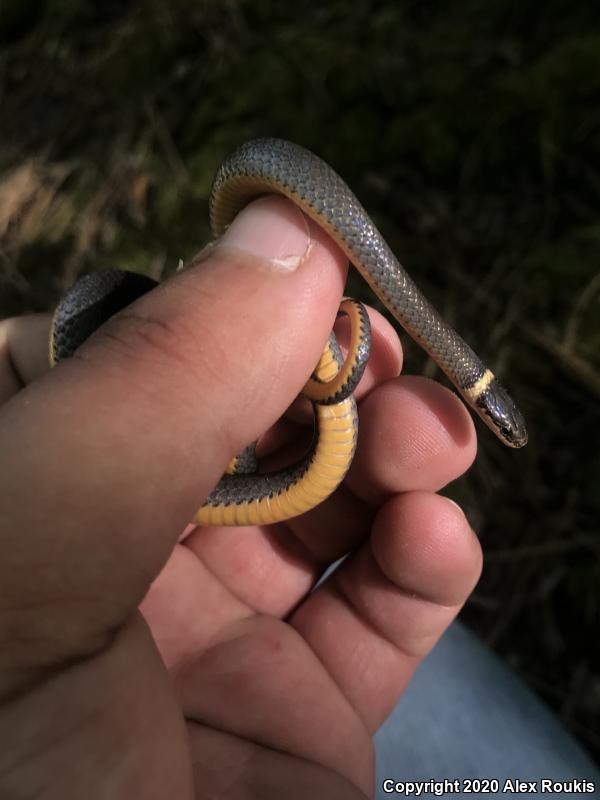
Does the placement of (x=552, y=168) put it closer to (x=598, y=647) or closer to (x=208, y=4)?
(x=598, y=647)

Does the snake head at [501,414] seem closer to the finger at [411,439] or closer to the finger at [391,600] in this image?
the finger at [411,439]

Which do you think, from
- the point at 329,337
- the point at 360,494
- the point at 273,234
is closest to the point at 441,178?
the point at 329,337

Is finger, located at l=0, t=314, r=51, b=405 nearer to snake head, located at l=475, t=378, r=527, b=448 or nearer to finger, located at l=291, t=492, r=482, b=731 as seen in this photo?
finger, located at l=291, t=492, r=482, b=731

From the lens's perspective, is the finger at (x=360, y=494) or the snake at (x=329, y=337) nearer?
the snake at (x=329, y=337)

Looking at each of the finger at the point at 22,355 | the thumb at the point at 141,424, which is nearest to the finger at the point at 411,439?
the thumb at the point at 141,424

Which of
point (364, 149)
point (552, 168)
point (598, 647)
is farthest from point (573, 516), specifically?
point (364, 149)

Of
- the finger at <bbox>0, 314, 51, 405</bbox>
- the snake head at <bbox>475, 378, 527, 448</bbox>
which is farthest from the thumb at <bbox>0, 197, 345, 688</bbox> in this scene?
the finger at <bbox>0, 314, 51, 405</bbox>

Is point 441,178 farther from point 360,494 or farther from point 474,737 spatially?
point 474,737
